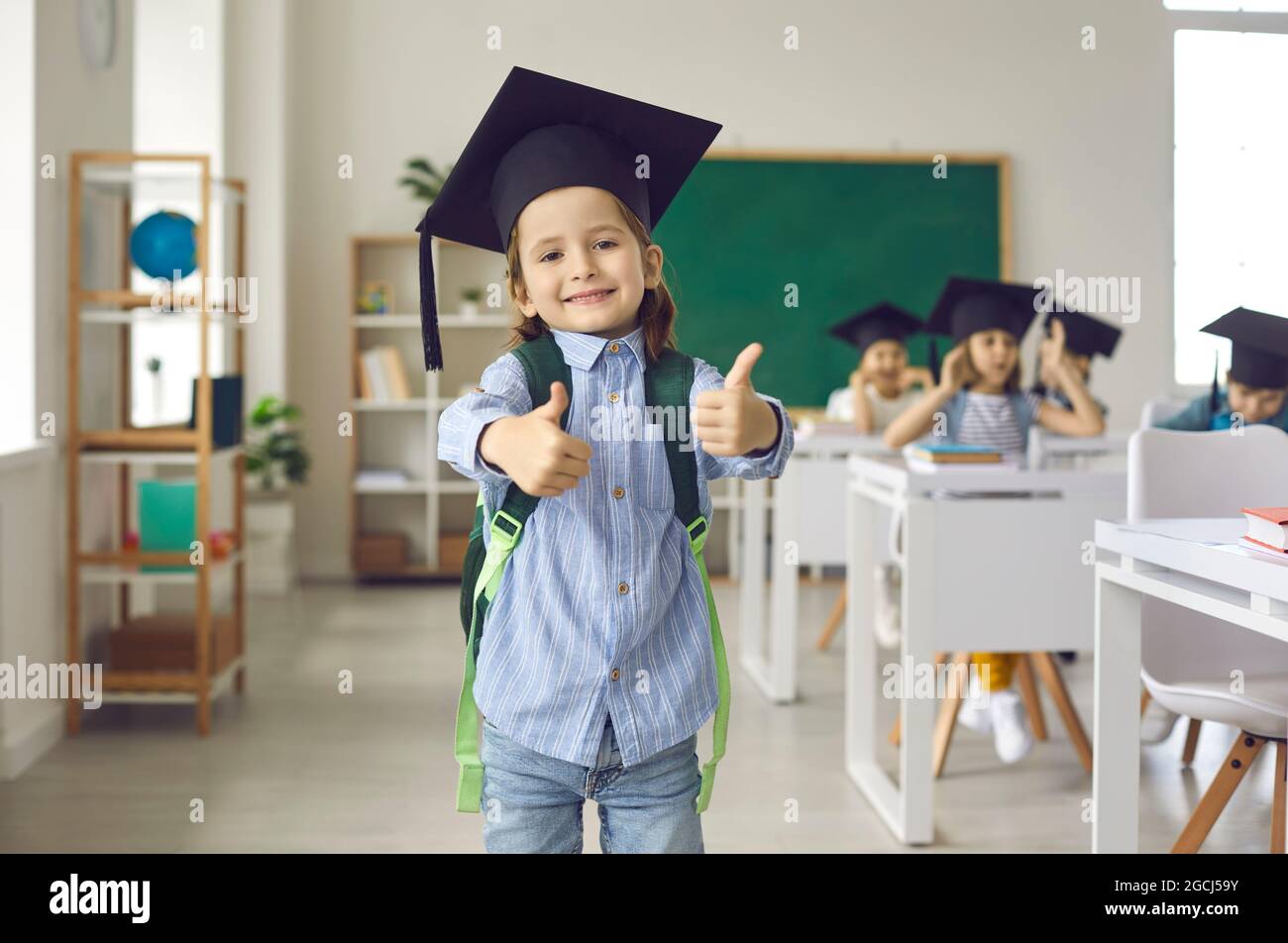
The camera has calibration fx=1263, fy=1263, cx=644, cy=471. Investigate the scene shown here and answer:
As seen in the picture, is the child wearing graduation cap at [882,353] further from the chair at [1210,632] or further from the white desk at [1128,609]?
the white desk at [1128,609]

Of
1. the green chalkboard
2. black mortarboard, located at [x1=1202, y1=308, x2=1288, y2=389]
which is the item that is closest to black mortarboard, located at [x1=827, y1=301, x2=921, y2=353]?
the green chalkboard

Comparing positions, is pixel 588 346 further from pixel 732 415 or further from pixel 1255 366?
pixel 1255 366

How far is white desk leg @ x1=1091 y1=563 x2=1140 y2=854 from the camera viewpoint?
1.86 m

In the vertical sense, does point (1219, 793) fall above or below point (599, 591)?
below

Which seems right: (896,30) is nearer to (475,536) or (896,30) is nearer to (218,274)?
(218,274)

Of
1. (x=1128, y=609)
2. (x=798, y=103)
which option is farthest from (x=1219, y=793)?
(x=798, y=103)

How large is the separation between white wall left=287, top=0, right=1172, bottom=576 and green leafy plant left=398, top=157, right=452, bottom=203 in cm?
11

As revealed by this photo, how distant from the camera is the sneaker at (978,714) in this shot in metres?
2.89

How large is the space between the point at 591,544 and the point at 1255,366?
6.94 feet

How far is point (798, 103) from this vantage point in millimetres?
6445

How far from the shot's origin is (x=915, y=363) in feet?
21.5

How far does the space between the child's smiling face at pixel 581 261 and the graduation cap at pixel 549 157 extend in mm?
20
